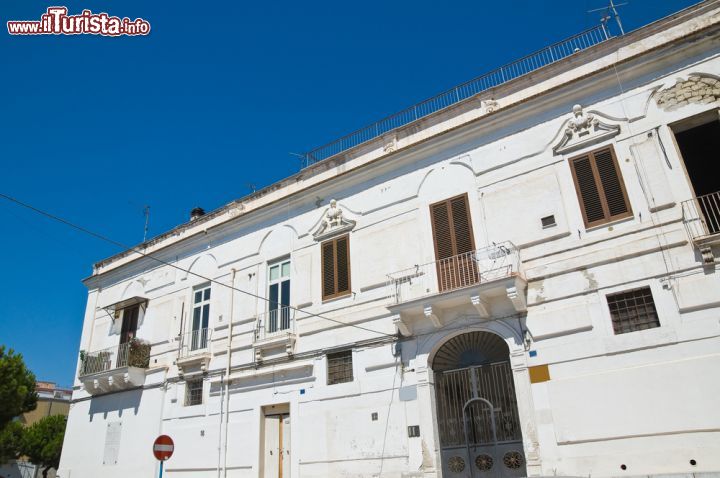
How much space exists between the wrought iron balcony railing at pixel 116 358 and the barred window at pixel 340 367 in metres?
8.33

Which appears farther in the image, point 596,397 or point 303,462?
point 303,462

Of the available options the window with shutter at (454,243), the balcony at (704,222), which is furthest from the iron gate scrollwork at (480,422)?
the balcony at (704,222)

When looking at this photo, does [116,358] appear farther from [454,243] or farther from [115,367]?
[454,243]

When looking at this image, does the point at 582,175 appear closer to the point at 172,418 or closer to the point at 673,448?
the point at 673,448

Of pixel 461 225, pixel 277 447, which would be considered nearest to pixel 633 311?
pixel 461 225

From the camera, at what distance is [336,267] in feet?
49.8

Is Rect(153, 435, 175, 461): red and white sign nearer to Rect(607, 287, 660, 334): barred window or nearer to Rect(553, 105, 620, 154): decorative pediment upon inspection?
Rect(607, 287, 660, 334): barred window

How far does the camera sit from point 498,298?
11.9m

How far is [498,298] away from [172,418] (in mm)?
11721

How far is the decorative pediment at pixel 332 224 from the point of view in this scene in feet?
50.7

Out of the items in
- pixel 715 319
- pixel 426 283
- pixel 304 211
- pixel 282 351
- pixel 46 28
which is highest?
pixel 46 28

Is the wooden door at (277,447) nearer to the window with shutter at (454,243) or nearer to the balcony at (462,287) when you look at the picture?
the balcony at (462,287)

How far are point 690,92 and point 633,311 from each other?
15.9 ft

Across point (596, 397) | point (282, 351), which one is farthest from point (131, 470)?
point (596, 397)
